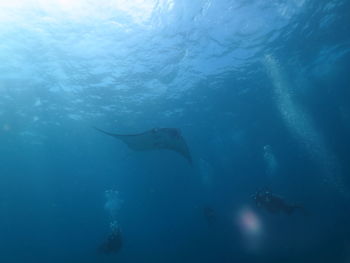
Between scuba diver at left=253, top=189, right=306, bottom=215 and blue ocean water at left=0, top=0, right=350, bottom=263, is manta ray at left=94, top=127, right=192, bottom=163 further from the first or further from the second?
blue ocean water at left=0, top=0, right=350, bottom=263

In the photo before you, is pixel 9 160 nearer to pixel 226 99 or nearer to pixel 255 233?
pixel 226 99

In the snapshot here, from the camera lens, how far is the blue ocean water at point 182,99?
1421cm

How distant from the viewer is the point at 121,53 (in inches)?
628

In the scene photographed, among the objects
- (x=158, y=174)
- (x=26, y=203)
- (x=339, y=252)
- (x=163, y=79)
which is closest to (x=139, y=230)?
(x=26, y=203)

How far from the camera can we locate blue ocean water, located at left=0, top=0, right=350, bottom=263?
14.2 m

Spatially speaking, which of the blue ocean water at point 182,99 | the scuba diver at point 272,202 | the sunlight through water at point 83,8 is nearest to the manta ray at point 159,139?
the scuba diver at point 272,202

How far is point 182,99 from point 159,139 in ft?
30.2

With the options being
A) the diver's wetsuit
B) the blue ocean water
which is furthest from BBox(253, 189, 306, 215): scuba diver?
the diver's wetsuit

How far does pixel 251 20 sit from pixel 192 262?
35121mm

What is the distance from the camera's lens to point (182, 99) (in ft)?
78.7

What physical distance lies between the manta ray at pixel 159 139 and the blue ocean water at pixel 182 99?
4.77m

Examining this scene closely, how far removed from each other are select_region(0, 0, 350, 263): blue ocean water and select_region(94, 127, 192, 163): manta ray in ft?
15.6

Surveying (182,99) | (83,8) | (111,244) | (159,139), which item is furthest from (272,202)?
(83,8)

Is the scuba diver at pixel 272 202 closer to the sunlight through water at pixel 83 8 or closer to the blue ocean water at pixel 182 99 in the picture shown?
the blue ocean water at pixel 182 99
